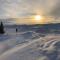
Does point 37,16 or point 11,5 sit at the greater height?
point 11,5

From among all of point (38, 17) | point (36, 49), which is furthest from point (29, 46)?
point (38, 17)

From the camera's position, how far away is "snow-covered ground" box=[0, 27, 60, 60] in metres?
1.44

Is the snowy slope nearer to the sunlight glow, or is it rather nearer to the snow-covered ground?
the snow-covered ground

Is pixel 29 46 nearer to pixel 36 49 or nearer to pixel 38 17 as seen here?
pixel 36 49

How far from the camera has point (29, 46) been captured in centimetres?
150

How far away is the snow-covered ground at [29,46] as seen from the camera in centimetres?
144

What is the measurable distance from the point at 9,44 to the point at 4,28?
165 mm

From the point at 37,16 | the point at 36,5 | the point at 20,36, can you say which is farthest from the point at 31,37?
the point at 36,5

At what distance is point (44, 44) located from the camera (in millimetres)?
1503

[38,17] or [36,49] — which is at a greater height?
[38,17]

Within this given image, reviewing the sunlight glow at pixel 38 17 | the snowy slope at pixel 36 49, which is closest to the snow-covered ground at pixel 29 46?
the snowy slope at pixel 36 49

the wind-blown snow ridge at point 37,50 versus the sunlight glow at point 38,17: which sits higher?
the sunlight glow at point 38,17

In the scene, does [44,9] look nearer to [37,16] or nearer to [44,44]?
[37,16]

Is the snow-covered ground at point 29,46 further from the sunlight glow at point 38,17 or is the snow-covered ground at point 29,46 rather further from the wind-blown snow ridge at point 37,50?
the sunlight glow at point 38,17
